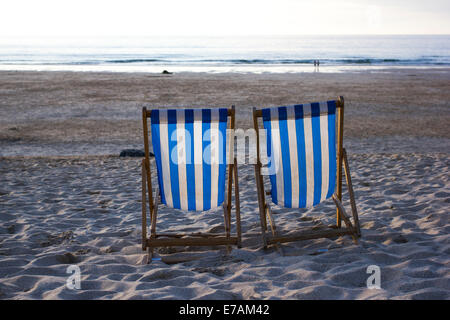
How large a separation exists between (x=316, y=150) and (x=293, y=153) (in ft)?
0.54

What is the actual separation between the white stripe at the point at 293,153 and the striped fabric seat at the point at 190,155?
0.42 metres

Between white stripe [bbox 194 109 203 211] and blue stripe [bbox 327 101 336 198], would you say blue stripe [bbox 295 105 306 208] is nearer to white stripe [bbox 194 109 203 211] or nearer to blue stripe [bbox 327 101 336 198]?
blue stripe [bbox 327 101 336 198]

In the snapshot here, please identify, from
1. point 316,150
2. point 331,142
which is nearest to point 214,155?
point 316,150

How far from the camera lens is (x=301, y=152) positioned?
9.57 ft

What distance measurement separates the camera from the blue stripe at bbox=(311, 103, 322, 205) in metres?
2.85

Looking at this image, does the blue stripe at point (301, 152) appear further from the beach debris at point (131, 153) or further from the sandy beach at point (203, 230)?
the beach debris at point (131, 153)

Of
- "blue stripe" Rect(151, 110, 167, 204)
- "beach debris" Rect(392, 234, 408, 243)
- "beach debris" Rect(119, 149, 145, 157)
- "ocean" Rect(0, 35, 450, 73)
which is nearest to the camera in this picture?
"blue stripe" Rect(151, 110, 167, 204)

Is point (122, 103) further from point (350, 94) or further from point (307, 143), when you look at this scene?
point (307, 143)

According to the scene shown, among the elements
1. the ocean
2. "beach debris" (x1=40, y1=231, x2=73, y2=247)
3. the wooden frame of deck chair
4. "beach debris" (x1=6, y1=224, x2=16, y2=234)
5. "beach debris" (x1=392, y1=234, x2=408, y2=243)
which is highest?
the ocean

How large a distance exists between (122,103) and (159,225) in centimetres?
887

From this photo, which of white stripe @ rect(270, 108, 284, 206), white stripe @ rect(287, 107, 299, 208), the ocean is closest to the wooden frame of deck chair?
white stripe @ rect(270, 108, 284, 206)

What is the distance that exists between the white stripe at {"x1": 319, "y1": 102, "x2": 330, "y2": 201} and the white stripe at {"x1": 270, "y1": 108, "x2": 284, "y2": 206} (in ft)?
0.95

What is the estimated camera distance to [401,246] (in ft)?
9.37
